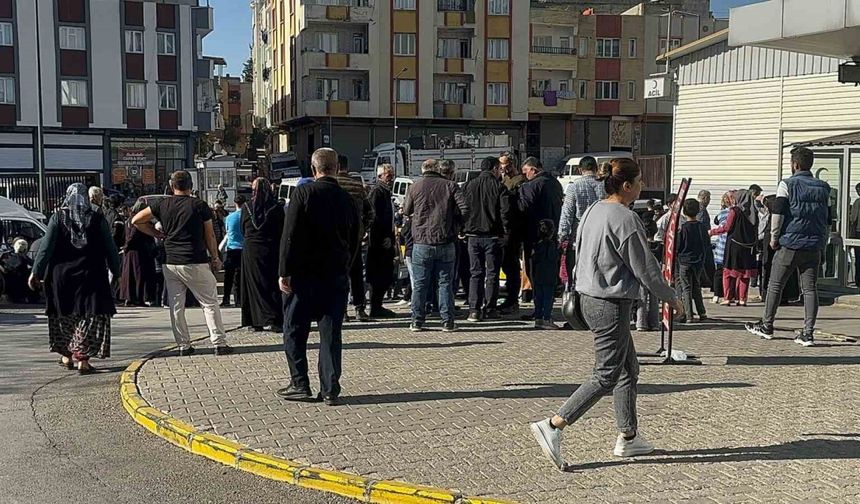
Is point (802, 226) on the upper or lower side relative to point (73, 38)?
lower

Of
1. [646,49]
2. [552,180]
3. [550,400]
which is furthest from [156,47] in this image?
[550,400]

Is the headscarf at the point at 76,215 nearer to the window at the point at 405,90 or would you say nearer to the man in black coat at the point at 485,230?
the man in black coat at the point at 485,230

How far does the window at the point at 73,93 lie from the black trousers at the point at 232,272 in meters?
38.8

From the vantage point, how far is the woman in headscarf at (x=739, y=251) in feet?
49.1

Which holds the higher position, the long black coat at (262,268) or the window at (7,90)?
the window at (7,90)

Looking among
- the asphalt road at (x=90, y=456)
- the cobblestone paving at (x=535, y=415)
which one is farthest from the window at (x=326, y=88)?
the asphalt road at (x=90, y=456)

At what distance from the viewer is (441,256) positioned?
11.1 metres

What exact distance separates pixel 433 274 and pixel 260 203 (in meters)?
2.22

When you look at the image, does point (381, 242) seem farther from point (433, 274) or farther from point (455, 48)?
point (455, 48)

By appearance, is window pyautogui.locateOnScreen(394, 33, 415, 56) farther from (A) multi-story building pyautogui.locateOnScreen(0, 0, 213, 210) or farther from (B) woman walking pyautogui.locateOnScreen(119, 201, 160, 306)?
(B) woman walking pyautogui.locateOnScreen(119, 201, 160, 306)

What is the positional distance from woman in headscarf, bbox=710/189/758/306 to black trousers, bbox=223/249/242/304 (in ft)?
25.0

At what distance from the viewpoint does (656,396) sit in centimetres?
796

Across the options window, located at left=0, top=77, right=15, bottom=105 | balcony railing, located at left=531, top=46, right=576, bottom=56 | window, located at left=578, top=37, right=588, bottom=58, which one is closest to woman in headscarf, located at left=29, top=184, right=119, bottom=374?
window, located at left=0, top=77, right=15, bottom=105

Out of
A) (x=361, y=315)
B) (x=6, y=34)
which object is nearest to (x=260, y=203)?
(x=361, y=315)
